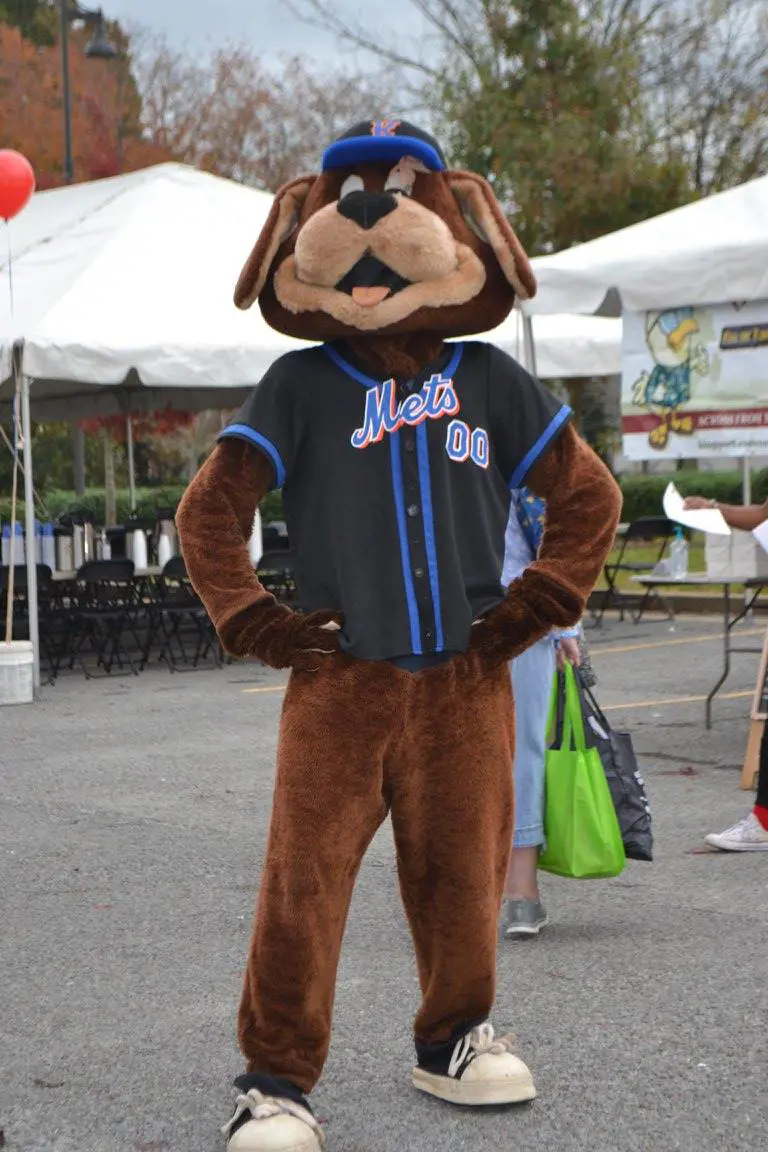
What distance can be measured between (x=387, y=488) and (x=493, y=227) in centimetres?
61

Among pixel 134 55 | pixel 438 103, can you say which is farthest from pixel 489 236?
pixel 134 55

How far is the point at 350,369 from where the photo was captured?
3615 mm

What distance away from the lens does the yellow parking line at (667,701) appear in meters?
10.4

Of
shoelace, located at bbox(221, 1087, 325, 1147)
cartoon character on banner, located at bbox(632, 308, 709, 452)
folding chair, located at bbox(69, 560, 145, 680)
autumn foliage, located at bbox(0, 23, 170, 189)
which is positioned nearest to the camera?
shoelace, located at bbox(221, 1087, 325, 1147)

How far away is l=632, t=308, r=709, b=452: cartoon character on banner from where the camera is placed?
998 centimetres

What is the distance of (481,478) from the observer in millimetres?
3625

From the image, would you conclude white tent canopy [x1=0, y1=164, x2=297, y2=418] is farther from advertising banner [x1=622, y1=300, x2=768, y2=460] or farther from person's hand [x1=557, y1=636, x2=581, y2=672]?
person's hand [x1=557, y1=636, x2=581, y2=672]

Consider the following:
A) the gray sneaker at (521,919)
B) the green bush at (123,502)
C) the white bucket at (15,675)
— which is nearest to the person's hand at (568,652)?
the gray sneaker at (521,919)

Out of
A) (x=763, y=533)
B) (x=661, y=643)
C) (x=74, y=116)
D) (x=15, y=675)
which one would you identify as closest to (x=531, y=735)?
(x=763, y=533)

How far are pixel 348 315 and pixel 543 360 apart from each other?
1148 centimetres

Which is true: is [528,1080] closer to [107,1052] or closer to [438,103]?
[107,1052]

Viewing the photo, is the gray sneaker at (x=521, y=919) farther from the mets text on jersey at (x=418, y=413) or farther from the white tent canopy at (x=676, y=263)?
the white tent canopy at (x=676, y=263)

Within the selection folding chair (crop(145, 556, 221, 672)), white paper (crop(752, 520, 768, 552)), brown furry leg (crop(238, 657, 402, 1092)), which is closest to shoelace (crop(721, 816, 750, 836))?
white paper (crop(752, 520, 768, 552))

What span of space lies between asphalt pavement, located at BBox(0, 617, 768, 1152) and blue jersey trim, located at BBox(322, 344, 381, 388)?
61.0 inches
